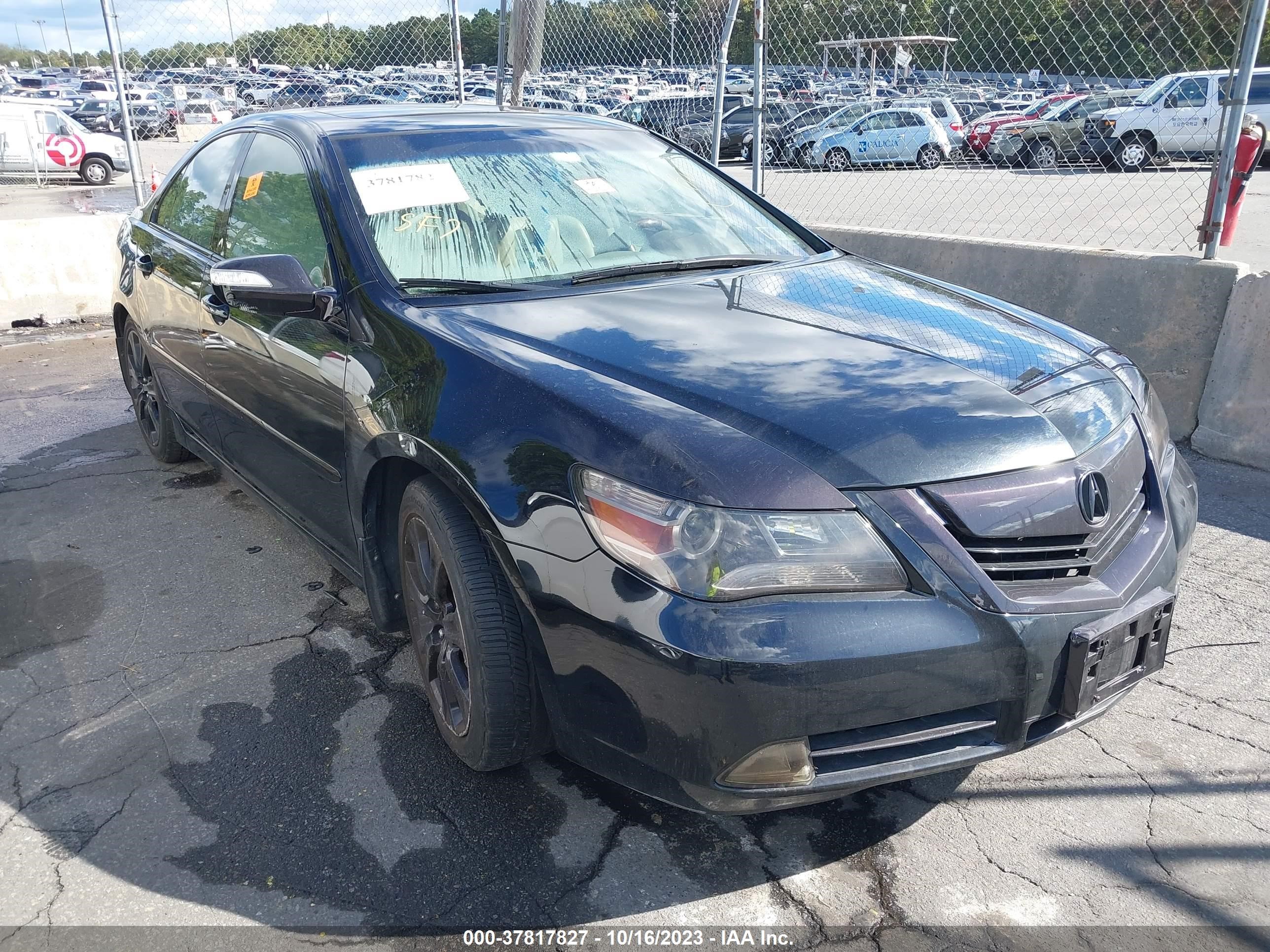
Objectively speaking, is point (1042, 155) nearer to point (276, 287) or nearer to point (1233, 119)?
point (1233, 119)

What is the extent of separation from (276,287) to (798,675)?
6.10ft

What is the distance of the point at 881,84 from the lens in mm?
9156

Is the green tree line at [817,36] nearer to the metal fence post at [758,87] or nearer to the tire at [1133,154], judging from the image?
the metal fence post at [758,87]

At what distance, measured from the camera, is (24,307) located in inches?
326

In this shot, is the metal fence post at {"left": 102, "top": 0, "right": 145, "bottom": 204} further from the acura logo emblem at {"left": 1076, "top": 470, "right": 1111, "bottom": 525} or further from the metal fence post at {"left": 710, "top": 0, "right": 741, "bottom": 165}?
the acura logo emblem at {"left": 1076, "top": 470, "right": 1111, "bottom": 525}

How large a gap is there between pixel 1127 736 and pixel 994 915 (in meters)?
0.88

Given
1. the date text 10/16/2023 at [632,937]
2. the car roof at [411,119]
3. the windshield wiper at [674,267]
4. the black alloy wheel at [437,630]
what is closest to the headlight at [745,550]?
the black alloy wheel at [437,630]

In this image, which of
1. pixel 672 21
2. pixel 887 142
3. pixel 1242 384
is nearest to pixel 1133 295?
pixel 1242 384

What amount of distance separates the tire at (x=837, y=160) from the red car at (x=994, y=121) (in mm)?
1139

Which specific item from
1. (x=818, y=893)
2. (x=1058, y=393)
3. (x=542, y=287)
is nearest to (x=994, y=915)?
(x=818, y=893)

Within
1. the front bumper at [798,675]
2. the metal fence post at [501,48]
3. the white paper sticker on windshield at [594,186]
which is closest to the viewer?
the front bumper at [798,675]

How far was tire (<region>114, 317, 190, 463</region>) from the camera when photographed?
482 centimetres

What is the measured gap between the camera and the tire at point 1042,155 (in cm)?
924

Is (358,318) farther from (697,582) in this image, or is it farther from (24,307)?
(24,307)
